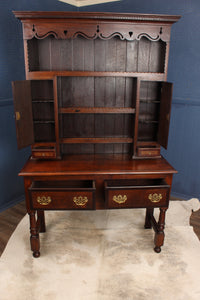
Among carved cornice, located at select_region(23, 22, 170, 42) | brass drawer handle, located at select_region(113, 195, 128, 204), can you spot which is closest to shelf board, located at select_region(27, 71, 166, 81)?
carved cornice, located at select_region(23, 22, 170, 42)

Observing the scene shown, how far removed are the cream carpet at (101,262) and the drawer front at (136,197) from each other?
53 centimetres

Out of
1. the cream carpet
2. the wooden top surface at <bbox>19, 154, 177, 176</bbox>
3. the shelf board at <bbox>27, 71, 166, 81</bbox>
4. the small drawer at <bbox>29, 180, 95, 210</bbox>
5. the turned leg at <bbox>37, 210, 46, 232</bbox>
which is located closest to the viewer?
the cream carpet

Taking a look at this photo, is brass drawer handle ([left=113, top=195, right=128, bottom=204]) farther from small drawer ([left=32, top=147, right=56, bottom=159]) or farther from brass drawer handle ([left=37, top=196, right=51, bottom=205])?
small drawer ([left=32, top=147, right=56, bottom=159])

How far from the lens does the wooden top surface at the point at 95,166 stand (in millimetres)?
2117

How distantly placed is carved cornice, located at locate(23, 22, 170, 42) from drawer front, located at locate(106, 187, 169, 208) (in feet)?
4.42

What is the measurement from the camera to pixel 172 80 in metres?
3.07

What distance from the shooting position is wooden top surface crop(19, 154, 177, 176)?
212cm

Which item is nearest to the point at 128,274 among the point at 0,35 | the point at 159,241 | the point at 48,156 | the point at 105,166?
the point at 159,241

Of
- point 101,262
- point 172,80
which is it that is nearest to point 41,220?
point 101,262

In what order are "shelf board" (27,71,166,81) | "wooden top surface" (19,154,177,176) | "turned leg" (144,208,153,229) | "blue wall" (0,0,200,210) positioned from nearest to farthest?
"wooden top surface" (19,154,177,176)
"shelf board" (27,71,166,81)
"turned leg" (144,208,153,229)
"blue wall" (0,0,200,210)

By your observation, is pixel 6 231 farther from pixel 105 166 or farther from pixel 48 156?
pixel 105 166

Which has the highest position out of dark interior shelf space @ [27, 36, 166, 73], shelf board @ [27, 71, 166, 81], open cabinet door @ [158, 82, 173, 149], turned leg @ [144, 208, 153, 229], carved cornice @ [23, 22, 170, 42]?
carved cornice @ [23, 22, 170, 42]

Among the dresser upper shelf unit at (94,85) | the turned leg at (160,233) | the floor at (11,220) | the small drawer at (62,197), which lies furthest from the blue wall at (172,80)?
the turned leg at (160,233)

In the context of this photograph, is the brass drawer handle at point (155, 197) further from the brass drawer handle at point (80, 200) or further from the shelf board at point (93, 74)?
the shelf board at point (93, 74)
